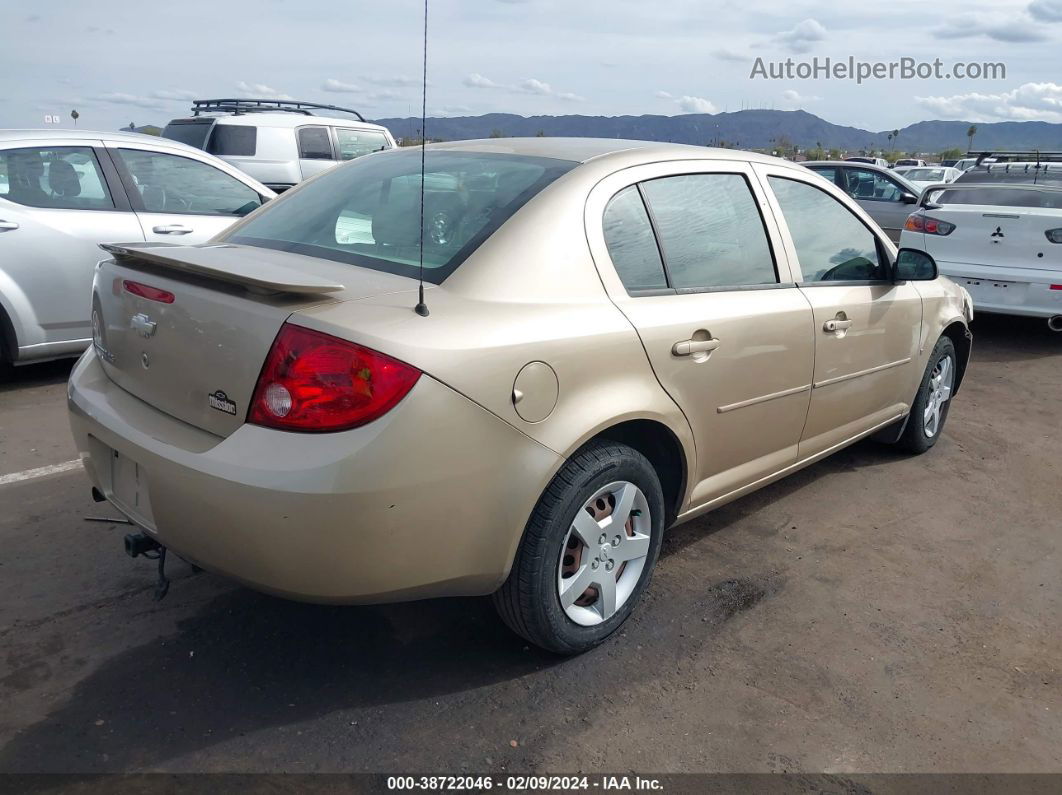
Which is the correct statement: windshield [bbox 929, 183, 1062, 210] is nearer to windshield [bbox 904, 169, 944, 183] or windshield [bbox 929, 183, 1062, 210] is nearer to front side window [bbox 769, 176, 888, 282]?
front side window [bbox 769, 176, 888, 282]

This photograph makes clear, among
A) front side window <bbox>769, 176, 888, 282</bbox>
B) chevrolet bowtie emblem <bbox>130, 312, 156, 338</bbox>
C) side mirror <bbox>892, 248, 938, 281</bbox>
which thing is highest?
front side window <bbox>769, 176, 888, 282</bbox>

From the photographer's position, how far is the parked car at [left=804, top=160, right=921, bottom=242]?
12094 millimetres

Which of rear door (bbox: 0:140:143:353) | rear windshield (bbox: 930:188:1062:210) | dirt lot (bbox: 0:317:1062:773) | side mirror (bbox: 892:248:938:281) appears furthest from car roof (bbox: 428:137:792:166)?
rear windshield (bbox: 930:188:1062:210)

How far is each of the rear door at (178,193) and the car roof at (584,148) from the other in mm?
3156

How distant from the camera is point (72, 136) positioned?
5844 millimetres

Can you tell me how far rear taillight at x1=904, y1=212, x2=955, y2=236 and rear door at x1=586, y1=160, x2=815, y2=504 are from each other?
5401 mm

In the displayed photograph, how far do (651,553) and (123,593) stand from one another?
6.10ft

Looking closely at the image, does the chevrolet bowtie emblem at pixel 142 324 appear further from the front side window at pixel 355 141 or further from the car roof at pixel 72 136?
the front side window at pixel 355 141

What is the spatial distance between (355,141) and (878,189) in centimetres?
730

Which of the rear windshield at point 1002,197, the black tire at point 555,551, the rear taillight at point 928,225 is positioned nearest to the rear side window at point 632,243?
the black tire at point 555,551

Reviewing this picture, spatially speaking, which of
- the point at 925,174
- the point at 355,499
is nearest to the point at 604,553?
the point at 355,499

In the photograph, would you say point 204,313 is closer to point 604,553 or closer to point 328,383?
point 328,383

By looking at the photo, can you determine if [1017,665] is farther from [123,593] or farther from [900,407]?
[123,593]

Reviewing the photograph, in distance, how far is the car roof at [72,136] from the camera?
18.4 ft
